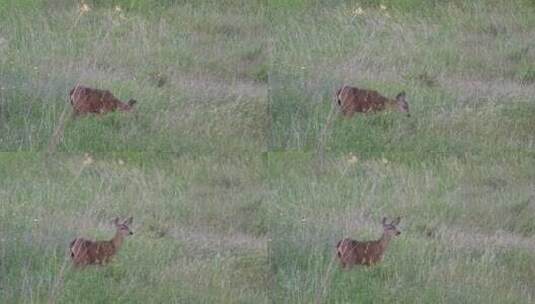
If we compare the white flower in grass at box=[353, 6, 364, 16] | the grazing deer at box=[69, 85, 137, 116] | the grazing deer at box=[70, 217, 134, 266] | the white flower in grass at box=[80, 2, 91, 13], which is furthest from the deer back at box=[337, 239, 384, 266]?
the white flower in grass at box=[80, 2, 91, 13]

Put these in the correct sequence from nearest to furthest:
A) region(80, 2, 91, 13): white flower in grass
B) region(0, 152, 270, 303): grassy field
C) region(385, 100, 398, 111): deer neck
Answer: region(0, 152, 270, 303): grassy field, region(385, 100, 398, 111): deer neck, region(80, 2, 91, 13): white flower in grass

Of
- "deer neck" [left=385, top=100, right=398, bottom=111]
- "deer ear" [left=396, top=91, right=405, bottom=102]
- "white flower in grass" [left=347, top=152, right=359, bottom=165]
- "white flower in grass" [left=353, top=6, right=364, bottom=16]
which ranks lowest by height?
"white flower in grass" [left=347, top=152, right=359, bottom=165]

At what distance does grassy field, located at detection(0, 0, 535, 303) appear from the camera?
412 inches

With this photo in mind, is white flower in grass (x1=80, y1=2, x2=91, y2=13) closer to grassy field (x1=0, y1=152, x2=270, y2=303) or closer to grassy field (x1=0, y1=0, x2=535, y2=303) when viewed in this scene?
grassy field (x1=0, y1=0, x2=535, y2=303)

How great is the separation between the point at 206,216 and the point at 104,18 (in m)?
1.35

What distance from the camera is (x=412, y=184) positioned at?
34.8ft

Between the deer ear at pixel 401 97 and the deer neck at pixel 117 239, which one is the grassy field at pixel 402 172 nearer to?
the deer ear at pixel 401 97

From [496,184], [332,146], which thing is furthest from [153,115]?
[496,184]

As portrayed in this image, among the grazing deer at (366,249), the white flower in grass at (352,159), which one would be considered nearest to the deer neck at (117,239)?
the grazing deer at (366,249)

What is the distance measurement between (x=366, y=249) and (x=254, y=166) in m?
0.83

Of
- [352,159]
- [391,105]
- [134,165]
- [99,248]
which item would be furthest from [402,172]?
[99,248]

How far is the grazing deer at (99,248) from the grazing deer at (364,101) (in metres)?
1.43

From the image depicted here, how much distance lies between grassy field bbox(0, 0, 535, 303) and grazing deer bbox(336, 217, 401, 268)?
0.16 ft

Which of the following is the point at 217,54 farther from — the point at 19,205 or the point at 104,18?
the point at 19,205
